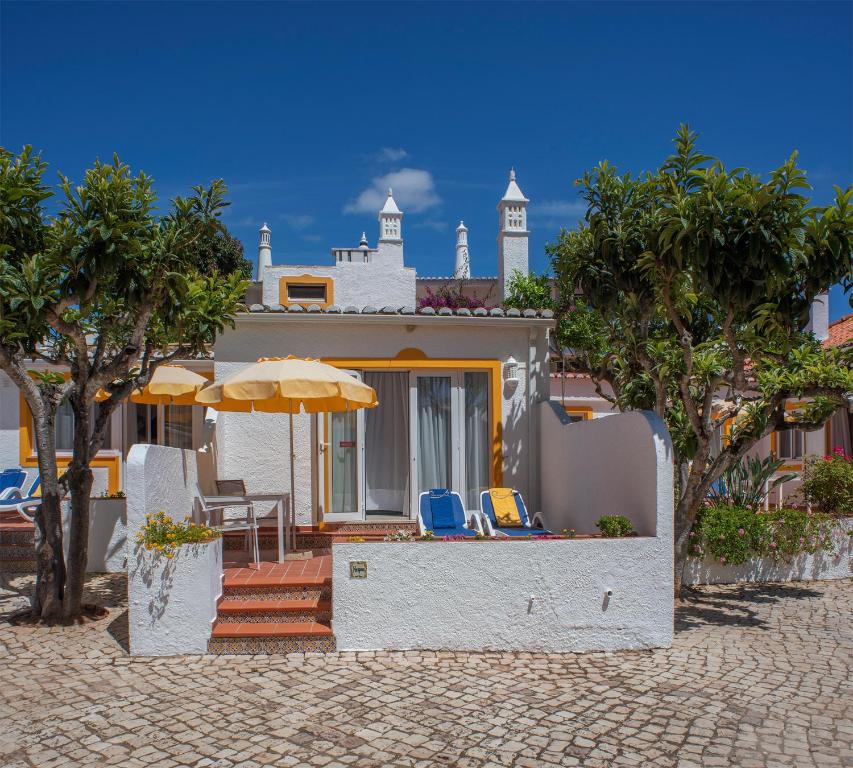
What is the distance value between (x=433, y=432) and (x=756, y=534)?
5.74 metres

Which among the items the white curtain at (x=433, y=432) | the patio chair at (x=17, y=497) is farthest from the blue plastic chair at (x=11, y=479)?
the white curtain at (x=433, y=432)

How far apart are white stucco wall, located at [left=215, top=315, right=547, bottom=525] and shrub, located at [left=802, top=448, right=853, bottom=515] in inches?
209

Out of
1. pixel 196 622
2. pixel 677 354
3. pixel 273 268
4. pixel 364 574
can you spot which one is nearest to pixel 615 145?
pixel 677 354

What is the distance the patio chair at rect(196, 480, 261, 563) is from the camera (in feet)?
30.7

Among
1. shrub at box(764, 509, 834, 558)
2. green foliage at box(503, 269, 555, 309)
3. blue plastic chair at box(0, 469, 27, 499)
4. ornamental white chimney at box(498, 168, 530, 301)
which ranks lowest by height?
shrub at box(764, 509, 834, 558)

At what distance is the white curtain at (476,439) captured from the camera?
12.5 m

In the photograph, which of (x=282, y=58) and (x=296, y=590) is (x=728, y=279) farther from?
(x=282, y=58)

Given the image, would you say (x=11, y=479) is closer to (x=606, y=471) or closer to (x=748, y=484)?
(x=606, y=471)

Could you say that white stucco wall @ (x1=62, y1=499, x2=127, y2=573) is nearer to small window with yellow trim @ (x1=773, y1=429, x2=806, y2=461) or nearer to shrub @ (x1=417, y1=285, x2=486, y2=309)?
shrub @ (x1=417, y1=285, x2=486, y2=309)

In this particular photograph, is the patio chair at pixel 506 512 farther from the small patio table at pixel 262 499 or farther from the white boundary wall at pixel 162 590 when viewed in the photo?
the white boundary wall at pixel 162 590

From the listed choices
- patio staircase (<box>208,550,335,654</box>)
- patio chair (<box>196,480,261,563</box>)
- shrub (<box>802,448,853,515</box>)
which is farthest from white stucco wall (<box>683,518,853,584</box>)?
patio chair (<box>196,480,261,563</box>)

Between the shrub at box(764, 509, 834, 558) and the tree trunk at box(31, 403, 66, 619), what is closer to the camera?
the tree trunk at box(31, 403, 66, 619)

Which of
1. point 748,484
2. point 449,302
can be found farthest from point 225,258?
point 748,484

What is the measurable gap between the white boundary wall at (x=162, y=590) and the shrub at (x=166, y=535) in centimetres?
7
